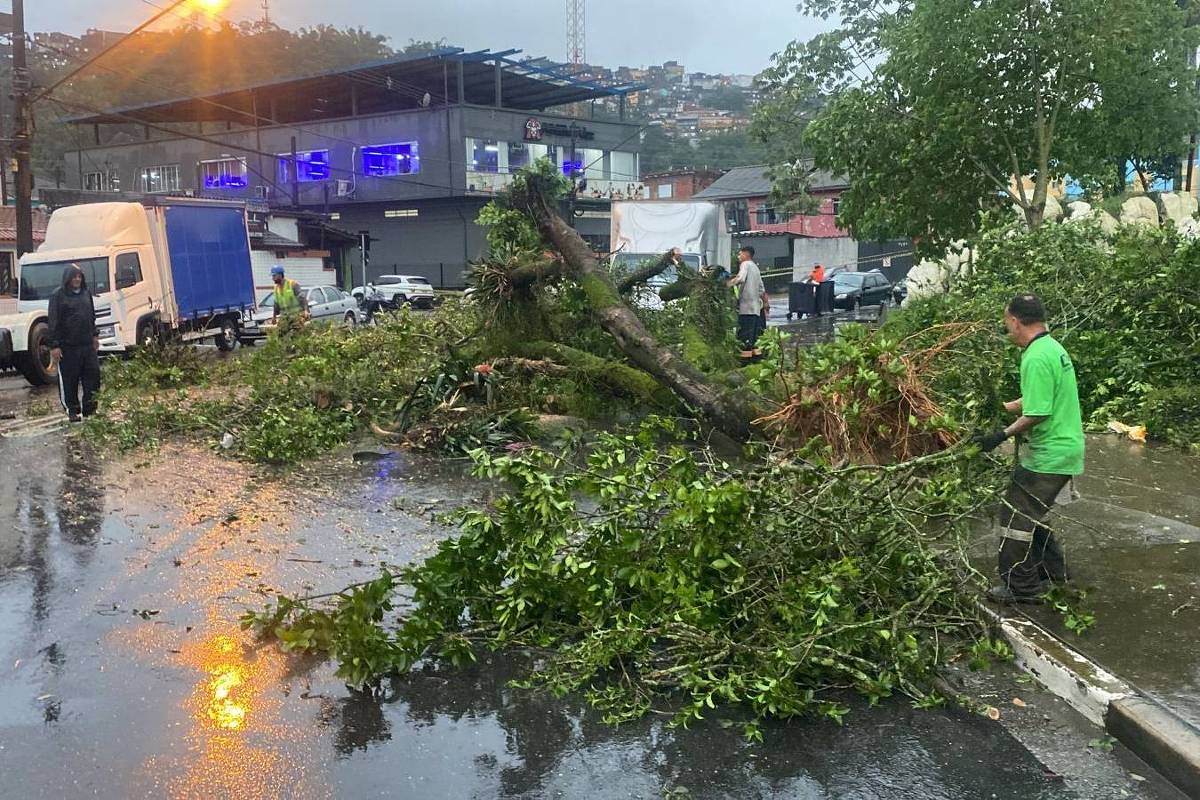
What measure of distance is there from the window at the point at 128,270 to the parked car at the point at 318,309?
4.28m

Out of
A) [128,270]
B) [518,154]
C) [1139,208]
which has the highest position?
[518,154]

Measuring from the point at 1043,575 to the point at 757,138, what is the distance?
88.1 ft

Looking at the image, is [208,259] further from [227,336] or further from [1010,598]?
[1010,598]

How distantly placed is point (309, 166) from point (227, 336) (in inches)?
1297

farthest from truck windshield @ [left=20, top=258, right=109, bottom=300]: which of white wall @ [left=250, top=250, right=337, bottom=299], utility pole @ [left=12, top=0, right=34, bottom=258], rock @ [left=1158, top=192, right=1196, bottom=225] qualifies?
rock @ [left=1158, top=192, right=1196, bottom=225]

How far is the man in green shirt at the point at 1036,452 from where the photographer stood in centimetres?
503

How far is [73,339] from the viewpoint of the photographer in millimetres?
11141

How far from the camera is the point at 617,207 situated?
933 inches

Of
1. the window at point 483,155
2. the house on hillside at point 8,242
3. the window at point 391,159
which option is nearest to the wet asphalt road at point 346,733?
the house on hillside at point 8,242

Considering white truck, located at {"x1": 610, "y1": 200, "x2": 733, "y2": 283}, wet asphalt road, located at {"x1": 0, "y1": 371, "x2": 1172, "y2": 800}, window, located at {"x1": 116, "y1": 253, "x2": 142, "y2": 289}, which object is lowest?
wet asphalt road, located at {"x1": 0, "y1": 371, "x2": 1172, "y2": 800}

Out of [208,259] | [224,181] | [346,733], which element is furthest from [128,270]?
[224,181]

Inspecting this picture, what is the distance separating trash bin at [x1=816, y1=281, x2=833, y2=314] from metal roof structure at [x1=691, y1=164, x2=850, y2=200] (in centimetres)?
2591

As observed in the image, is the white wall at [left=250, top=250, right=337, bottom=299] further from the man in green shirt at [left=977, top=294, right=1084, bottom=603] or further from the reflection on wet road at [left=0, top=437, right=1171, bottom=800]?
the man in green shirt at [left=977, top=294, right=1084, bottom=603]

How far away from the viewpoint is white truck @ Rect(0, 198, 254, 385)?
15617mm
